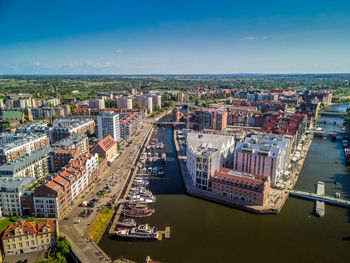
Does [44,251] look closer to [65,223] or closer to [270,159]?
[65,223]

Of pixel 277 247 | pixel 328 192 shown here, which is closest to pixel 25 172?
pixel 277 247

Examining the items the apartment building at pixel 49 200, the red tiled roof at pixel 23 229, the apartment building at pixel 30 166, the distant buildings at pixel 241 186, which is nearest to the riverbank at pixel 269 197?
the distant buildings at pixel 241 186

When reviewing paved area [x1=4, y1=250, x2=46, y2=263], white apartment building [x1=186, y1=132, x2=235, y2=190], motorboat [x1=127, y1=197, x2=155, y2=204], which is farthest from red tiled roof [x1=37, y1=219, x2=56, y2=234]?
white apartment building [x1=186, y1=132, x2=235, y2=190]

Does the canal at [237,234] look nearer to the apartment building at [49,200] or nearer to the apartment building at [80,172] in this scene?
the apartment building at [49,200]

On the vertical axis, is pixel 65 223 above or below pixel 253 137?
below

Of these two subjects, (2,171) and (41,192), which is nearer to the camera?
(41,192)
